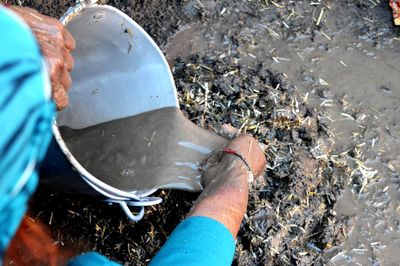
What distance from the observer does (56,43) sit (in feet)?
6.44

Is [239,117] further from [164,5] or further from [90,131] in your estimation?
[164,5]

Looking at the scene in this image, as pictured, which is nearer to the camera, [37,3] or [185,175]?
[185,175]

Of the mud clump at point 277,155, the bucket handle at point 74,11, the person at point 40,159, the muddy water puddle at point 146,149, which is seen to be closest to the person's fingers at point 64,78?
the person at point 40,159

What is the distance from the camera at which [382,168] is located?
10.9 ft

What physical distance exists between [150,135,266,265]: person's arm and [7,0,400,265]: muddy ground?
37cm

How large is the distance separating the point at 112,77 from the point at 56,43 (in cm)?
101

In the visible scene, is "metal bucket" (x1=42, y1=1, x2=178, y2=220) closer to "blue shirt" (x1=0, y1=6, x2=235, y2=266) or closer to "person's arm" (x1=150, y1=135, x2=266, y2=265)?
"person's arm" (x1=150, y1=135, x2=266, y2=265)

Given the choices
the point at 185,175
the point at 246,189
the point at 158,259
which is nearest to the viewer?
the point at 158,259

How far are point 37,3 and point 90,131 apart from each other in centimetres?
154

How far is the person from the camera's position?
733mm

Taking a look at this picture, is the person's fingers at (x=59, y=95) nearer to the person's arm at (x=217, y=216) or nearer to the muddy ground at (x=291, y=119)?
the person's arm at (x=217, y=216)

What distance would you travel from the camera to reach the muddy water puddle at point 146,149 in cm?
290

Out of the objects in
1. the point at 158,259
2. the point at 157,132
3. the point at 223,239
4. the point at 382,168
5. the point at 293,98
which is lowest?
the point at 382,168

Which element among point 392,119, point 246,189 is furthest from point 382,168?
point 246,189
